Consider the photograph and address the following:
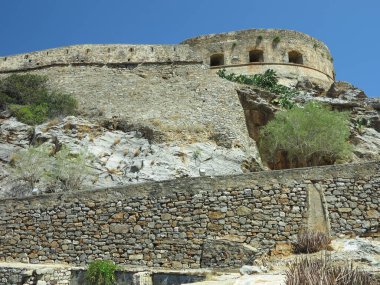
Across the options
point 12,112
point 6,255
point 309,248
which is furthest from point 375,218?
point 12,112

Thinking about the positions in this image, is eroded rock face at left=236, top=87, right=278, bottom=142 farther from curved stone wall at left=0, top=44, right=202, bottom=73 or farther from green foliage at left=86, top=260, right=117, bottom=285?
green foliage at left=86, top=260, right=117, bottom=285

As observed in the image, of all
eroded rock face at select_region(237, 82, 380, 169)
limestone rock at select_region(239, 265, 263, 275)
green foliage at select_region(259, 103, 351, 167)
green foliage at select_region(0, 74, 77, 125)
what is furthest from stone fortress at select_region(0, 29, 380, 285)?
eroded rock face at select_region(237, 82, 380, 169)

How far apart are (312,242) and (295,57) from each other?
82.2ft

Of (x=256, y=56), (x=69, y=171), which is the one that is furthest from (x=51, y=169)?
(x=256, y=56)

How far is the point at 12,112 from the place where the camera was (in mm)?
23766

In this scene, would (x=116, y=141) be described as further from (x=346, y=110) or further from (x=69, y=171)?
(x=346, y=110)

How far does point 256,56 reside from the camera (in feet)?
109

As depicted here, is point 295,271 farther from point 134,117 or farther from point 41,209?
point 134,117

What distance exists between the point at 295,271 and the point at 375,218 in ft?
20.6

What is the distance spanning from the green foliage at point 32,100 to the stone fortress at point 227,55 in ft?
8.21

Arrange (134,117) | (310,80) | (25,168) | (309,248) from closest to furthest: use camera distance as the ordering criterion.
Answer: (309,248), (25,168), (134,117), (310,80)

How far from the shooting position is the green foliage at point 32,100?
77.1 feet

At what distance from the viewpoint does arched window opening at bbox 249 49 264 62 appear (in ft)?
107

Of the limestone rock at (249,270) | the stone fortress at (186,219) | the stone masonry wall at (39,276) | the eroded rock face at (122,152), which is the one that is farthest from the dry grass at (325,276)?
the eroded rock face at (122,152)
